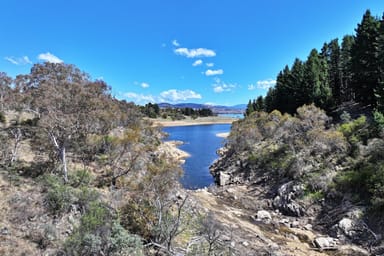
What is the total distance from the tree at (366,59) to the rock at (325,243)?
2049 cm

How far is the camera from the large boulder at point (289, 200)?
1831 cm

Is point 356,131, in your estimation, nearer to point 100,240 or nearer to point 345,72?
point 100,240

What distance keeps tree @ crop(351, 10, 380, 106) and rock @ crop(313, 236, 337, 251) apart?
20487 millimetres

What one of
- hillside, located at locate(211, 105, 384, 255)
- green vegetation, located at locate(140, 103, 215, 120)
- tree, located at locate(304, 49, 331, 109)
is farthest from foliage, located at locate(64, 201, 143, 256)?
green vegetation, located at locate(140, 103, 215, 120)

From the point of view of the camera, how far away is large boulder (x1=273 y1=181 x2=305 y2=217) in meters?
18.3

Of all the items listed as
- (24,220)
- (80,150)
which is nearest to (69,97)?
(80,150)

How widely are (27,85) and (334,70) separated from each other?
41831mm

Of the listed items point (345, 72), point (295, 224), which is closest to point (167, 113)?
point (345, 72)

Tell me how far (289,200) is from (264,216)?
2487mm

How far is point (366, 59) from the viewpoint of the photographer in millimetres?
30125

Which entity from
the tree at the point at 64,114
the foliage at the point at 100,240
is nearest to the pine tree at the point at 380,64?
the tree at the point at 64,114

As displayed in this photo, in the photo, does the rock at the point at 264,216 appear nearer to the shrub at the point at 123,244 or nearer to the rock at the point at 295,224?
the rock at the point at 295,224

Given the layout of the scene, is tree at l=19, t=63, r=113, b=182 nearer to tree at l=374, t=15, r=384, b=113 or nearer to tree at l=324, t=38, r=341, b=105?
tree at l=374, t=15, r=384, b=113

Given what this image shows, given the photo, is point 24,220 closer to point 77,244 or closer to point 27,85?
point 77,244
